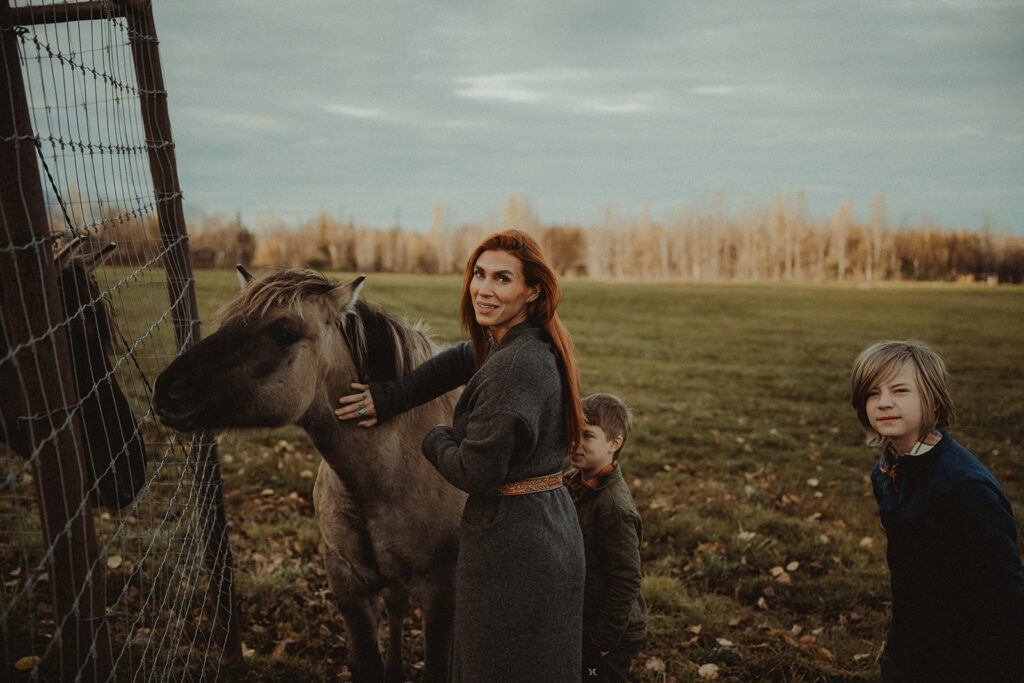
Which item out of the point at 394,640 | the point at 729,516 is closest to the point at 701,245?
the point at 729,516

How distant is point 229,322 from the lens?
2.70 m

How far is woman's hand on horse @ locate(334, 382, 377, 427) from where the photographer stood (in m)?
3.00

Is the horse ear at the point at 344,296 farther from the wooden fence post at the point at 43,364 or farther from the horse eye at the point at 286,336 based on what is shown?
the wooden fence post at the point at 43,364

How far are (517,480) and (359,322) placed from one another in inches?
51.6

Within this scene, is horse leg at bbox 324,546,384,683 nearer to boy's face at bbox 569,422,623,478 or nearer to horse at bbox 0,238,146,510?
horse at bbox 0,238,146,510

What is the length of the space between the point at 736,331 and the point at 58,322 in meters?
24.2

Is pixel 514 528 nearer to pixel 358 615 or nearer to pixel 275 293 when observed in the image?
pixel 275 293

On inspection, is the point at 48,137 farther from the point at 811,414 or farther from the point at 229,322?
the point at 811,414

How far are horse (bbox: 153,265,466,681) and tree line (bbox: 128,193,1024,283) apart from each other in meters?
46.5

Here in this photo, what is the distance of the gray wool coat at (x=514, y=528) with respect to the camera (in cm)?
219

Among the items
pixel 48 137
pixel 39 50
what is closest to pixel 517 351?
pixel 48 137

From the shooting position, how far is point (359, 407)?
302cm

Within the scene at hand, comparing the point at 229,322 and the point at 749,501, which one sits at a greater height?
the point at 229,322

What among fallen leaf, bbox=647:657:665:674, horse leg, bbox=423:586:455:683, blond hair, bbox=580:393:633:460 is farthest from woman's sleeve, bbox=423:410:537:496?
fallen leaf, bbox=647:657:665:674
